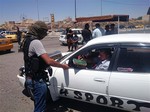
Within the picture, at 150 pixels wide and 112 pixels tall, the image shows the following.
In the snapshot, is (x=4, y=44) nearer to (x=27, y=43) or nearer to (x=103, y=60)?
(x=103, y=60)

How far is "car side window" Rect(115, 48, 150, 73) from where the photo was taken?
12.6 feet

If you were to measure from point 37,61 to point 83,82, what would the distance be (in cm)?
119

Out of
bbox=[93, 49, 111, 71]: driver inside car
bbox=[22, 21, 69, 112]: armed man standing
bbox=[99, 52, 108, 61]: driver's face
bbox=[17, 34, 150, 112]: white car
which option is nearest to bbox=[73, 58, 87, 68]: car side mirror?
bbox=[17, 34, 150, 112]: white car

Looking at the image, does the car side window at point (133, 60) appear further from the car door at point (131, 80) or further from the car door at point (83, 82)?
the car door at point (83, 82)

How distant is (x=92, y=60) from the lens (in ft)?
16.0

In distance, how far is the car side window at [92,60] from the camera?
14.2 feet

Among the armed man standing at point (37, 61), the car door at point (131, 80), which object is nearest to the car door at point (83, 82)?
the car door at point (131, 80)

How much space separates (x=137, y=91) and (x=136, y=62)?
20.8 inches

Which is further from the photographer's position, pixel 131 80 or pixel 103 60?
pixel 103 60

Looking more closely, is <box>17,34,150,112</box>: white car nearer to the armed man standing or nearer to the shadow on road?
the shadow on road

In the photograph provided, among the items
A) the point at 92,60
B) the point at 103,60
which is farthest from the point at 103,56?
the point at 92,60

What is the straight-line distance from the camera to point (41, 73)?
3506mm

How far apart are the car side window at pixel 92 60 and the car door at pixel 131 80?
0.95 feet

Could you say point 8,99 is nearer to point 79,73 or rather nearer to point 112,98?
point 79,73
